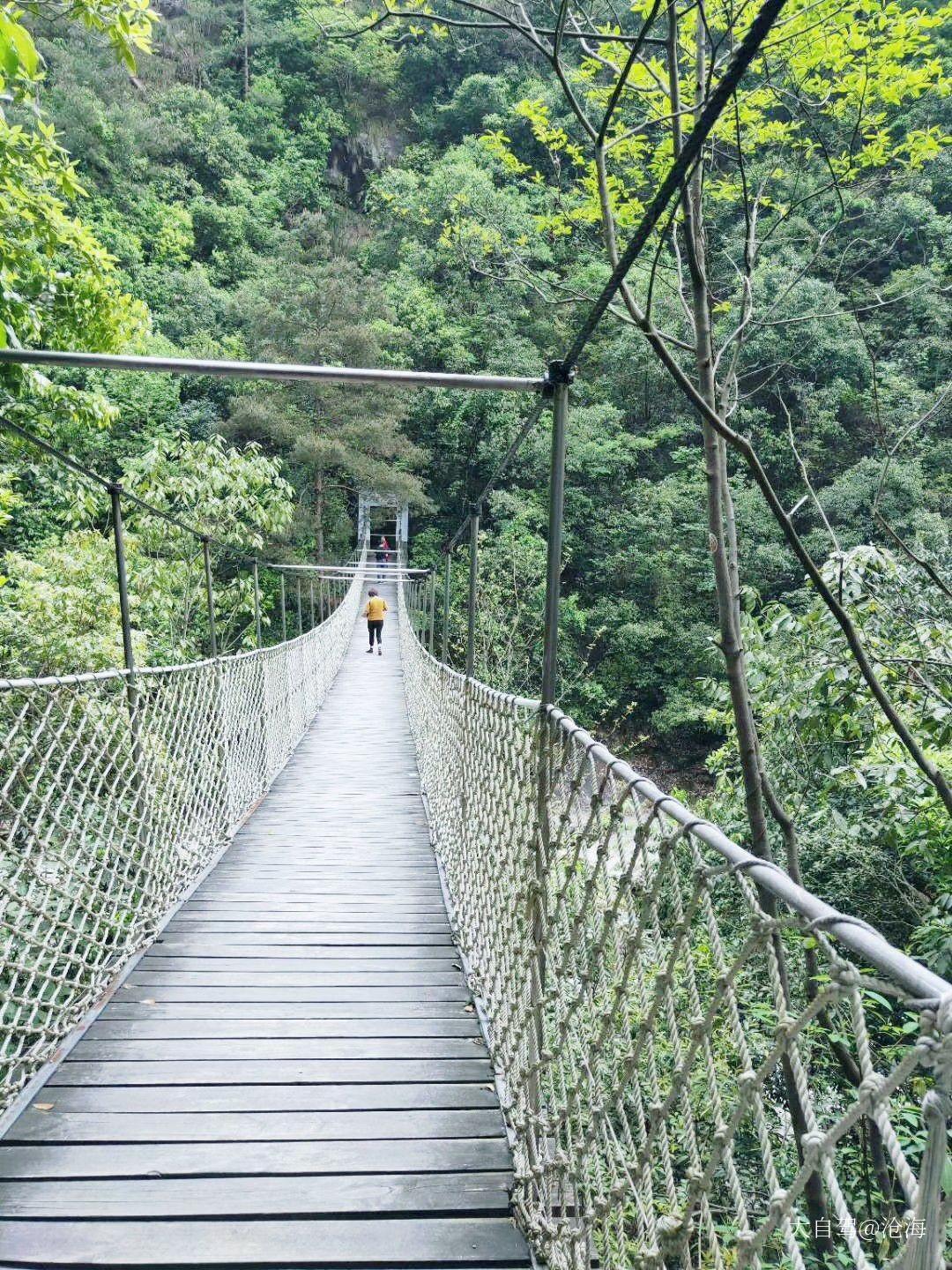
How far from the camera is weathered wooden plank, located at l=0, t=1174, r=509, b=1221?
3.52ft

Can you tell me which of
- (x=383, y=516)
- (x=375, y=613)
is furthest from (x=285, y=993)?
(x=383, y=516)

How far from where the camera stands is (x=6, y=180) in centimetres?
243

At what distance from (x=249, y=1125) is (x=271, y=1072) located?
0.49ft

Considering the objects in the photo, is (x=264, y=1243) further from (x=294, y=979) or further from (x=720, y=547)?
(x=720, y=547)

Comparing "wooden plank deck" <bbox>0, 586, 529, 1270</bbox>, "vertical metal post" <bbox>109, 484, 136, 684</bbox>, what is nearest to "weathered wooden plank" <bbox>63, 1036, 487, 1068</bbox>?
"wooden plank deck" <bbox>0, 586, 529, 1270</bbox>

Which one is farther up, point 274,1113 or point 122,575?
point 122,575

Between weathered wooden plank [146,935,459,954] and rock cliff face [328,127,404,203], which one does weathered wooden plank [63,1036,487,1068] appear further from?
rock cliff face [328,127,404,203]

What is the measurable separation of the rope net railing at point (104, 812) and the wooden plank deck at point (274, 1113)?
3.8 inches

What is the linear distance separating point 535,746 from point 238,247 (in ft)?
75.2

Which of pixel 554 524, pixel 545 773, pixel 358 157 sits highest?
pixel 358 157

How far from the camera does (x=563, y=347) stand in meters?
14.3

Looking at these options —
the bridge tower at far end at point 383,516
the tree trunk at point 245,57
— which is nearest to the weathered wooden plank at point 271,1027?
the bridge tower at far end at point 383,516

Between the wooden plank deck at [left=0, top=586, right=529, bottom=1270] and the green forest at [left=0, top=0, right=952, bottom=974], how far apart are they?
3.32 feet

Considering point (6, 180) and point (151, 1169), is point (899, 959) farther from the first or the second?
point (6, 180)
